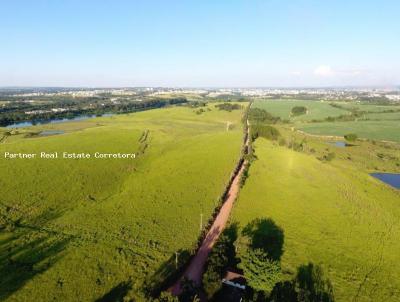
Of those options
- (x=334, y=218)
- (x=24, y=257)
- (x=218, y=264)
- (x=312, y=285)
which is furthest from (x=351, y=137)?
(x=24, y=257)

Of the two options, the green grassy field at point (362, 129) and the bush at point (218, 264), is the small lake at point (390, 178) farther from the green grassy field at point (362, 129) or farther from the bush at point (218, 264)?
the bush at point (218, 264)

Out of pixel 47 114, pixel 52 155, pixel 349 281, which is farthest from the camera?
pixel 47 114

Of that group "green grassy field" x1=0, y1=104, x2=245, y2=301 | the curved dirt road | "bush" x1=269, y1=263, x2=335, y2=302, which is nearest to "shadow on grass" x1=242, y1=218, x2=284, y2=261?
"bush" x1=269, y1=263, x2=335, y2=302

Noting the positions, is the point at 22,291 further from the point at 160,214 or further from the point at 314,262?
the point at 314,262

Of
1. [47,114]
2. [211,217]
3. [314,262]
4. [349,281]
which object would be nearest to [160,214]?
[211,217]

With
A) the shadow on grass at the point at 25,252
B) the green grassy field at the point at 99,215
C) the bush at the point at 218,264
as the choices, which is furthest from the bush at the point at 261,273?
the shadow on grass at the point at 25,252

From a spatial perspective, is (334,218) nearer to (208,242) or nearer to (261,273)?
(208,242)

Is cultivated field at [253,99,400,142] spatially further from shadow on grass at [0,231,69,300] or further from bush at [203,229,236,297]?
shadow on grass at [0,231,69,300]
